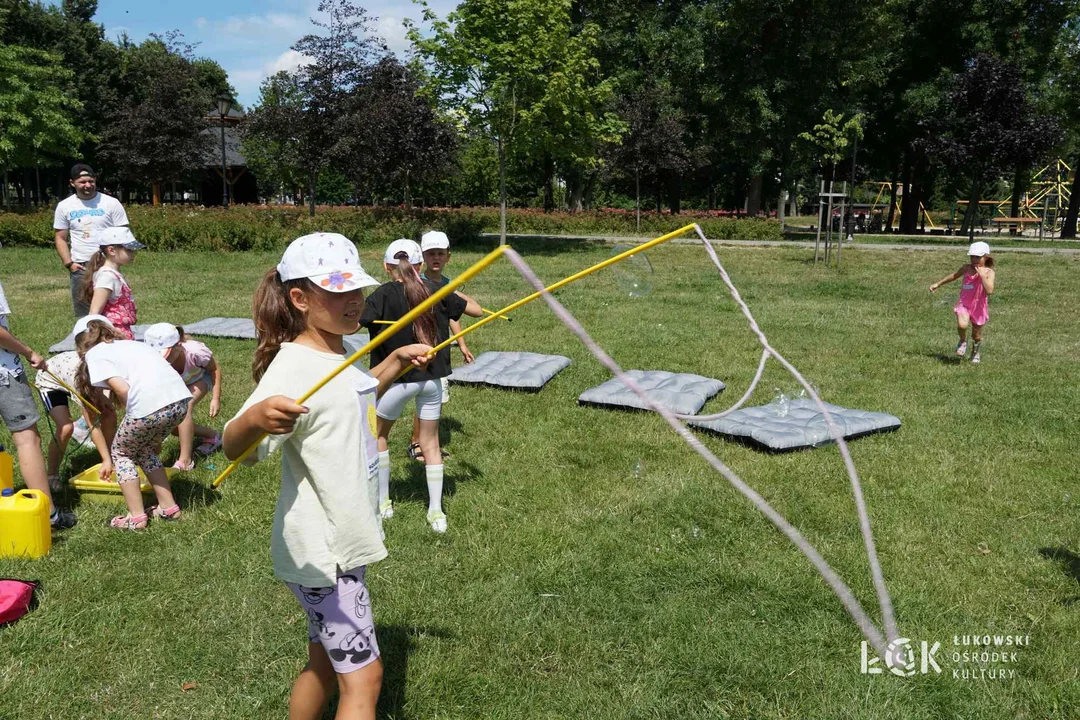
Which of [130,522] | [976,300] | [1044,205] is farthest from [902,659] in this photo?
[1044,205]

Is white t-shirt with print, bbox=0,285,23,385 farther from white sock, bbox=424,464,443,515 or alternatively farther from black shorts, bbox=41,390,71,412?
white sock, bbox=424,464,443,515

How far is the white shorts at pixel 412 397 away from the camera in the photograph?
4957 millimetres

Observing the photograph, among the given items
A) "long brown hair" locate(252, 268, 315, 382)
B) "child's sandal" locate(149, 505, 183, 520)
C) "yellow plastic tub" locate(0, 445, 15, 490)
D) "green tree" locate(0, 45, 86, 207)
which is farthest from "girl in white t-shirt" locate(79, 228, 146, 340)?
"green tree" locate(0, 45, 86, 207)

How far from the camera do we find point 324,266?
2512mm

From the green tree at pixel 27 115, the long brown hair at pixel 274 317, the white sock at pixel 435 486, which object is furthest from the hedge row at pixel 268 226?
the long brown hair at pixel 274 317

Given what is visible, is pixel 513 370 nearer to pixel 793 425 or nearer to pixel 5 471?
pixel 793 425

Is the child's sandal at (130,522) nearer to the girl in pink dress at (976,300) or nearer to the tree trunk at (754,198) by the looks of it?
the girl in pink dress at (976,300)

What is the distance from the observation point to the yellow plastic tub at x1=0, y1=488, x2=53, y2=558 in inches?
174

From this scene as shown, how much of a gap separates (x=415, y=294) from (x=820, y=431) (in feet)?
12.1

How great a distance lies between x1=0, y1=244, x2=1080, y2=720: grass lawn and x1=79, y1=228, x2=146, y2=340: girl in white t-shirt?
1335 millimetres

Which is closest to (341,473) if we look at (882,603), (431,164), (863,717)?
(863,717)

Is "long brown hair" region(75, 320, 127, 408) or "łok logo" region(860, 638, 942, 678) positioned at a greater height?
"long brown hair" region(75, 320, 127, 408)

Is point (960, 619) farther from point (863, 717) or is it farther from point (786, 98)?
point (786, 98)

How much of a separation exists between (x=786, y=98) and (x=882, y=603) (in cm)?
3414
